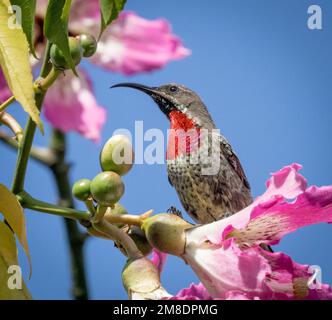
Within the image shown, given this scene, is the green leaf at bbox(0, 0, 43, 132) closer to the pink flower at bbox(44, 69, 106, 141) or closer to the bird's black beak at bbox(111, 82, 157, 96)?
the pink flower at bbox(44, 69, 106, 141)

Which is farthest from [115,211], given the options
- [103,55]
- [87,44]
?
[103,55]

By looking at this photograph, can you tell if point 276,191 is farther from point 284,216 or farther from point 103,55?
point 103,55

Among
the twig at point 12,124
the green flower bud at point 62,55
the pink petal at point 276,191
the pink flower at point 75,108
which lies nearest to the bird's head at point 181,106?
the pink flower at point 75,108

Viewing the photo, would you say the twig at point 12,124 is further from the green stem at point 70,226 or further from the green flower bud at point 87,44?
the green stem at point 70,226

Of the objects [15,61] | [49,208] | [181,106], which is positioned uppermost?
[181,106]

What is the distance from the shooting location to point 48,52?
3.79ft

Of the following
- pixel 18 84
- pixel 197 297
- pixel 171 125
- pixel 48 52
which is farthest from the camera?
pixel 171 125

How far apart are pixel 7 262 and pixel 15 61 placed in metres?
0.26

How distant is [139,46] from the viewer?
5.71 feet

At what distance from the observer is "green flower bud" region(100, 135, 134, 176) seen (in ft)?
3.64

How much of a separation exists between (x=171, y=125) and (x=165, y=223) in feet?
5.32

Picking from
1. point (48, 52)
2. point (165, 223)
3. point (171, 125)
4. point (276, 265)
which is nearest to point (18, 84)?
point (48, 52)

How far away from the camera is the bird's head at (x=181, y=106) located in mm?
2736

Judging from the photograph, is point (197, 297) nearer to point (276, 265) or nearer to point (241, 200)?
point (276, 265)
